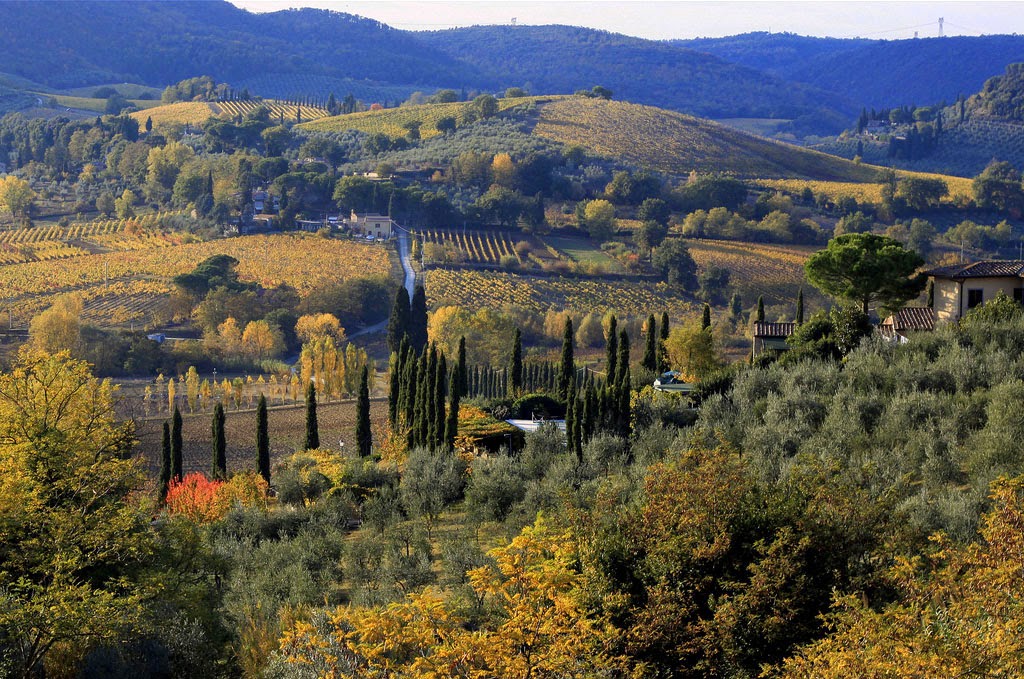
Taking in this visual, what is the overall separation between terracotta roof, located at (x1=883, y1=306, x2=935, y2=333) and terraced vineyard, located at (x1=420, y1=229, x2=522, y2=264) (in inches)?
2366

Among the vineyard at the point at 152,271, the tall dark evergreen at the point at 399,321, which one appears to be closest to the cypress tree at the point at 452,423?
the tall dark evergreen at the point at 399,321

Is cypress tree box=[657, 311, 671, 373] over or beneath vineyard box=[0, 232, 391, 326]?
over

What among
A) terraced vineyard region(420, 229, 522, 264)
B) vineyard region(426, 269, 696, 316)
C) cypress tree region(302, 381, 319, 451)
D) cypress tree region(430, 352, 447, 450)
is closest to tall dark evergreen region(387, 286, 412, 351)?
vineyard region(426, 269, 696, 316)

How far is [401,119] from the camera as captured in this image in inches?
6511

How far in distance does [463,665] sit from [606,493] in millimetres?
7195

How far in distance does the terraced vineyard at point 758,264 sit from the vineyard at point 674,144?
34046mm

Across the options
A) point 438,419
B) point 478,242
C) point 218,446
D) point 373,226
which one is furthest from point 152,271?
point 438,419

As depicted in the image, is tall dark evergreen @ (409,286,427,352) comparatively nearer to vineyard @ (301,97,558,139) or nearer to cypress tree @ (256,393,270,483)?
cypress tree @ (256,393,270,483)

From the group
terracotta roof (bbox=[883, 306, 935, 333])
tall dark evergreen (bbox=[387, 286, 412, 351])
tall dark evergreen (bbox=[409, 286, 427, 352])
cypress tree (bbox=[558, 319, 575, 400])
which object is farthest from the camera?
tall dark evergreen (bbox=[409, 286, 427, 352])

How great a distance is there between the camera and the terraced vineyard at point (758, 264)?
314 ft

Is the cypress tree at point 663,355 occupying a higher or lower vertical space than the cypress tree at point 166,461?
higher

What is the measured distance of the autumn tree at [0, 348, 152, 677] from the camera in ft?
69.1

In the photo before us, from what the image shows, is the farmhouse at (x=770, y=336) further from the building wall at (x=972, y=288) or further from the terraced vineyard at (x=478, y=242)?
the terraced vineyard at (x=478, y=242)

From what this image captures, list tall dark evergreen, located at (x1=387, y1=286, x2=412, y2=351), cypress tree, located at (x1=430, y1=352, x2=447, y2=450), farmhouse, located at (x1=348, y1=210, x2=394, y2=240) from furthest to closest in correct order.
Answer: farmhouse, located at (x1=348, y1=210, x2=394, y2=240) < tall dark evergreen, located at (x1=387, y1=286, x2=412, y2=351) < cypress tree, located at (x1=430, y1=352, x2=447, y2=450)
